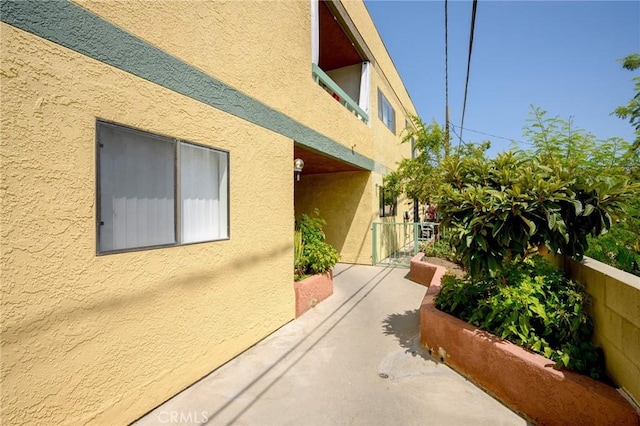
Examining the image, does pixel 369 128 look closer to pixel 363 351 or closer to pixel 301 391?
pixel 363 351

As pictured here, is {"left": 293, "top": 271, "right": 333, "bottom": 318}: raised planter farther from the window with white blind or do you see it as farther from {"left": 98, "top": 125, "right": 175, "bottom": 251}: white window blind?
{"left": 98, "top": 125, "right": 175, "bottom": 251}: white window blind

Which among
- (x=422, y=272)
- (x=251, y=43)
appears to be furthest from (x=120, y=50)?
(x=422, y=272)

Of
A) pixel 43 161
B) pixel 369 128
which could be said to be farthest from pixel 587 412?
pixel 369 128

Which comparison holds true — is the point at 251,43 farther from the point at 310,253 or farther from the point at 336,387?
the point at 336,387

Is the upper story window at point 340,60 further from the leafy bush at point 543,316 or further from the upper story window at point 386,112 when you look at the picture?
the leafy bush at point 543,316

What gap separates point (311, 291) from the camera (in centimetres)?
585

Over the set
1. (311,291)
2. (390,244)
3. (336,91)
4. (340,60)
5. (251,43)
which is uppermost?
(340,60)

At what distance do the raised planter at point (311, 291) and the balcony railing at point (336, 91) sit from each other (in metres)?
4.20

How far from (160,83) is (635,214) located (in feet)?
19.2

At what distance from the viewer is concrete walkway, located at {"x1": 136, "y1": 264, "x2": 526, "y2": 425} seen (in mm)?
2865

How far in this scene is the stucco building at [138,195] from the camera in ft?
7.01

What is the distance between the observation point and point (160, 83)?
3.05m

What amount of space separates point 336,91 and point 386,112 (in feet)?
16.4

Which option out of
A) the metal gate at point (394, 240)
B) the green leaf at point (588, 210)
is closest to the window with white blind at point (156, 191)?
the green leaf at point (588, 210)
